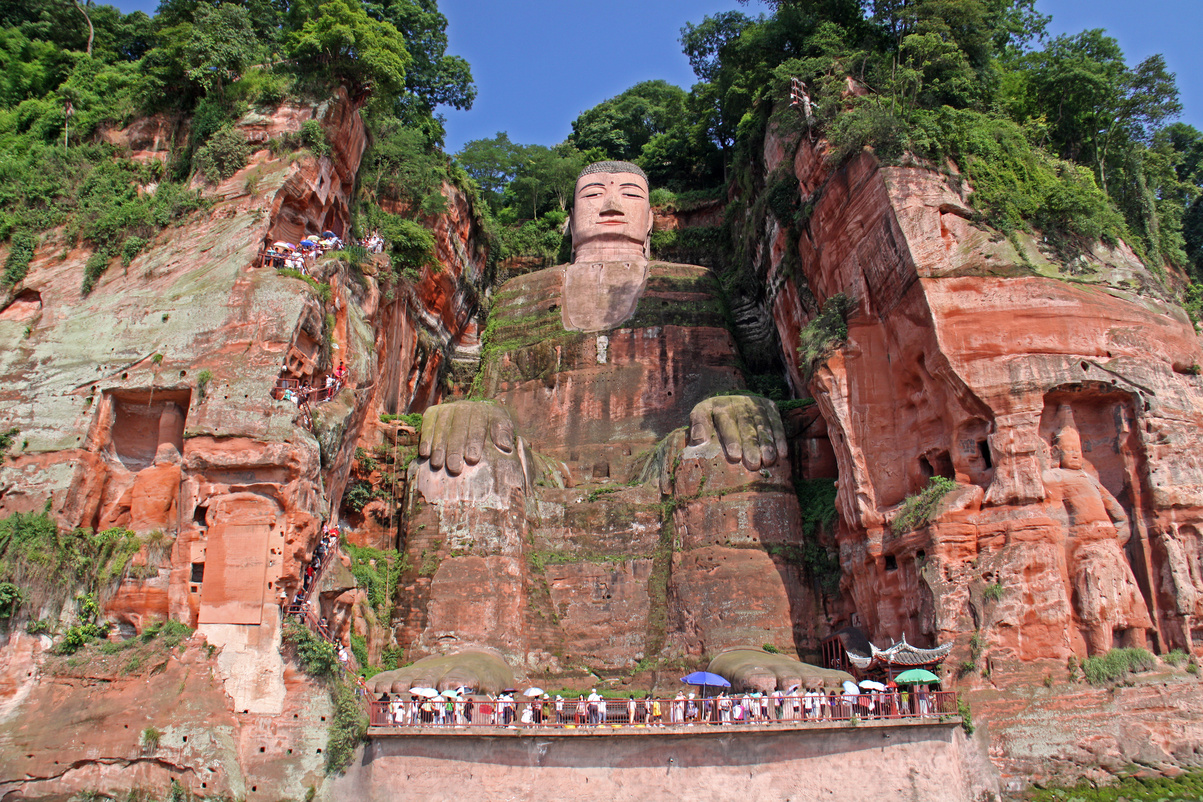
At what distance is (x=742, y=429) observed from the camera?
2373 centimetres

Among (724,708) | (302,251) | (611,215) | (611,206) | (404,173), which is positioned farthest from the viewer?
(611,215)

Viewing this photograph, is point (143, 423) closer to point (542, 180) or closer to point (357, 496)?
point (357, 496)

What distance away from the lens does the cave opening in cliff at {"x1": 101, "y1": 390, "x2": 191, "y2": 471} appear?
19.2 metres

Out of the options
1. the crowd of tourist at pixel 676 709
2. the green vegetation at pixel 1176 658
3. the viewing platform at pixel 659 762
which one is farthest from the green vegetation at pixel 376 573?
the green vegetation at pixel 1176 658

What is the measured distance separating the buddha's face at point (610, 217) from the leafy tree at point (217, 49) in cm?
1346

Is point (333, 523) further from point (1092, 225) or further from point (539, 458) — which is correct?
point (1092, 225)

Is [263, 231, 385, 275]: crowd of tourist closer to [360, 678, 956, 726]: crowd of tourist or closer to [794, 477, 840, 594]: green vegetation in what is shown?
[360, 678, 956, 726]: crowd of tourist

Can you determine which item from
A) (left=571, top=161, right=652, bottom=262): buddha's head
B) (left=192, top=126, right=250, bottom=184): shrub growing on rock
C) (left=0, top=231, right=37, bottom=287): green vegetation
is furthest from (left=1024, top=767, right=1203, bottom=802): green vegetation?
(left=0, top=231, right=37, bottom=287): green vegetation

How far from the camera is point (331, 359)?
21.3 metres

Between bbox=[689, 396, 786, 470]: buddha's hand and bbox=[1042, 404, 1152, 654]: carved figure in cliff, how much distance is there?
6.53 metres

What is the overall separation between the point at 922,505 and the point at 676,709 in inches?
267

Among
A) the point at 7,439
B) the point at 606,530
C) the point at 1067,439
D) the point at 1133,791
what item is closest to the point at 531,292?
the point at 606,530

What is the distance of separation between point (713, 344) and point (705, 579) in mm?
10686

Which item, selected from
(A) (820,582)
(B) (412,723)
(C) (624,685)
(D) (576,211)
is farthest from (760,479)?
(D) (576,211)
